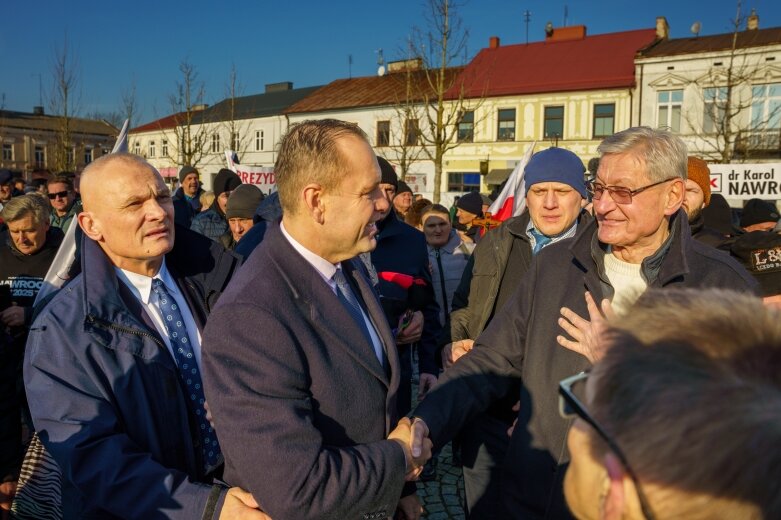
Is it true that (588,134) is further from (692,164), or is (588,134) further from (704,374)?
(704,374)

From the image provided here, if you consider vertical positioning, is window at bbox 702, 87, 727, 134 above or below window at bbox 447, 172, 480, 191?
above

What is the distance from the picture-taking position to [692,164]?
388 cm

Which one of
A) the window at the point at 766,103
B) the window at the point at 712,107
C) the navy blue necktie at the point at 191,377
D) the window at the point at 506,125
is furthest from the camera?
the window at the point at 506,125

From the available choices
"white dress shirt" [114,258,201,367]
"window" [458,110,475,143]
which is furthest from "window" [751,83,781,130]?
"white dress shirt" [114,258,201,367]

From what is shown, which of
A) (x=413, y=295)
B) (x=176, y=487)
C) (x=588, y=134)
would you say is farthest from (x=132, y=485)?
(x=588, y=134)

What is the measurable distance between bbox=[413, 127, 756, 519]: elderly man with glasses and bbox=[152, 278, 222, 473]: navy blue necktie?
86cm

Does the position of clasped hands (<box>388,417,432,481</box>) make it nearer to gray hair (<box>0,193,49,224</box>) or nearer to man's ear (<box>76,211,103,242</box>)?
man's ear (<box>76,211,103,242</box>)

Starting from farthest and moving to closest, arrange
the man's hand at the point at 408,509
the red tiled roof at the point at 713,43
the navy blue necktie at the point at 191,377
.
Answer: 1. the red tiled roof at the point at 713,43
2. the navy blue necktie at the point at 191,377
3. the man's hand at the point at 408,509

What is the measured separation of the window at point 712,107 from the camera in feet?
83.0

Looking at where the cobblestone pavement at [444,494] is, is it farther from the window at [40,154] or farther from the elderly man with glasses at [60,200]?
the window at [40,154]

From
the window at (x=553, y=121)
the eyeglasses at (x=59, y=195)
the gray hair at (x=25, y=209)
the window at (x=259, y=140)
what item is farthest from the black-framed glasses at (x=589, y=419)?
the window at (x=259, y=140)

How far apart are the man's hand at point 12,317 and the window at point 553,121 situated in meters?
29.9

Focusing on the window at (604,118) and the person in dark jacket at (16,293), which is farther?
the window at (604,118)

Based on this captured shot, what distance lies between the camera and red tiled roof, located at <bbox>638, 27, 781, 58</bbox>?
25859mm
